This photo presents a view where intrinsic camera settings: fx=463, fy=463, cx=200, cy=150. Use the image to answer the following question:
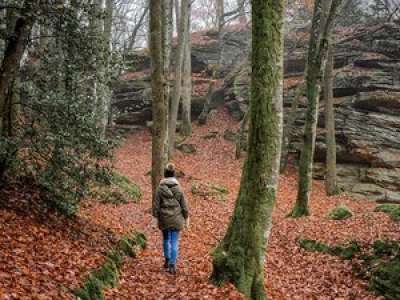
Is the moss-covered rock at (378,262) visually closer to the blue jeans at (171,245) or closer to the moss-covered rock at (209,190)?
the blue jeans at (171,245)

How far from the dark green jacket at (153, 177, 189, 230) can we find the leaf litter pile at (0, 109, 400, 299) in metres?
0.93

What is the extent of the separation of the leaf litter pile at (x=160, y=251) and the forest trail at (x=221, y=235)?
22mm

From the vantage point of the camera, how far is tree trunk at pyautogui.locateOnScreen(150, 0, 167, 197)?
12219mm

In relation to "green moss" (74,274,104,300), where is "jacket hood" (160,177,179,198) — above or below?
above

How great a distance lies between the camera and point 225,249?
25.4 feet

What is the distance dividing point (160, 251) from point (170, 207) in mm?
2151

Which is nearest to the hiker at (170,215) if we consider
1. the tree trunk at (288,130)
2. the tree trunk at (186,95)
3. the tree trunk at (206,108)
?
the tree trunk at (288,130)

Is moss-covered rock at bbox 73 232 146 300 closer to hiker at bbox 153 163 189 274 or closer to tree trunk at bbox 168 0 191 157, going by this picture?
hiker at bbox 153 163 189 274

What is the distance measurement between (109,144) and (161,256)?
2.90m

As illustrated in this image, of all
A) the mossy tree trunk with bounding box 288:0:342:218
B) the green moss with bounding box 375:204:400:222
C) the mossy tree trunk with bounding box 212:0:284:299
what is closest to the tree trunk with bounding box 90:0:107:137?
the mossy tree trunk with bounding box 212:0:284:299

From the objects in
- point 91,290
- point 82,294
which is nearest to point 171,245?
point 91,290

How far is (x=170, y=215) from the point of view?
8.83 metres

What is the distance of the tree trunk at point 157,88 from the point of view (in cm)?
1222

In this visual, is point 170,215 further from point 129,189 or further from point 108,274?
point 129,189
